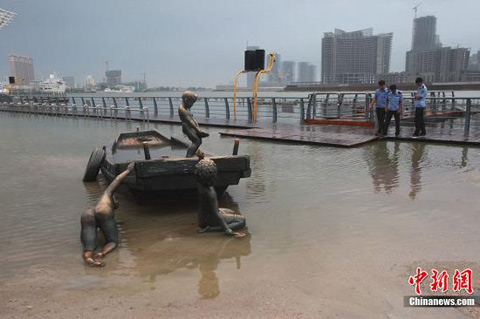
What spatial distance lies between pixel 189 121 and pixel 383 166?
4.46m

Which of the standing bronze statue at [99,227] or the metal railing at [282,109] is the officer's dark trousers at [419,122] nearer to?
the metal railing at [282,109]

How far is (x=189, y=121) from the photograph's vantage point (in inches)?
232

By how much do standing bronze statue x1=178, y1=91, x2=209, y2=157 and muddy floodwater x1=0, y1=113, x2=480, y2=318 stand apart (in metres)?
0.92

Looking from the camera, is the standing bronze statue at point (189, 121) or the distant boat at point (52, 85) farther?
the distant boat at point (52, 85)

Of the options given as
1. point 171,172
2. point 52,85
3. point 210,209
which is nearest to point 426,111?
point 171,172

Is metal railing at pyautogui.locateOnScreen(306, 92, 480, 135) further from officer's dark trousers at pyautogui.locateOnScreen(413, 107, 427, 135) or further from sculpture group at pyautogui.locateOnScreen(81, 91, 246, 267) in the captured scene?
sculpture group at pyautogui.locateOnScreen(81, 91, 246, 267)

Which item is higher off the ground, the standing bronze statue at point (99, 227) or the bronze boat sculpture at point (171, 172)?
the bronze boat sculpture at point (171, 172)

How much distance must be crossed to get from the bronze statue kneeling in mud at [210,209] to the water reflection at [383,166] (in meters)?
2.76

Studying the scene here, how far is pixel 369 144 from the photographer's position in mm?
11352

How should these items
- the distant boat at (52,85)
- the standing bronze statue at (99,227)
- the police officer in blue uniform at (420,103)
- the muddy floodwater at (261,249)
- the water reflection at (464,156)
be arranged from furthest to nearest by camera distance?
the distant boat at (52,85), the police officer in blue uniform at (420,103), the water reflection at (464,156), the standing bronze statue at (99,227), the muddy floodwater at (261,249)

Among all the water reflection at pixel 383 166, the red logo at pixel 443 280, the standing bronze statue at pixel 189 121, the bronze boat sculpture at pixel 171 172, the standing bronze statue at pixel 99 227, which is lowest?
the water reflection at pixel 383 166

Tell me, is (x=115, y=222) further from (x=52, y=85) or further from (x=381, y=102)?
(x=52, y=85)

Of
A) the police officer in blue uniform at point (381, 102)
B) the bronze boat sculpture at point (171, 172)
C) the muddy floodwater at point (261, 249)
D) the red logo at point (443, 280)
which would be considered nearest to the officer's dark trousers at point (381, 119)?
the police officer in blue uniform at point (381, 102)

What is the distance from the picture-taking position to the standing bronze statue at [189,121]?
19.0 ft
